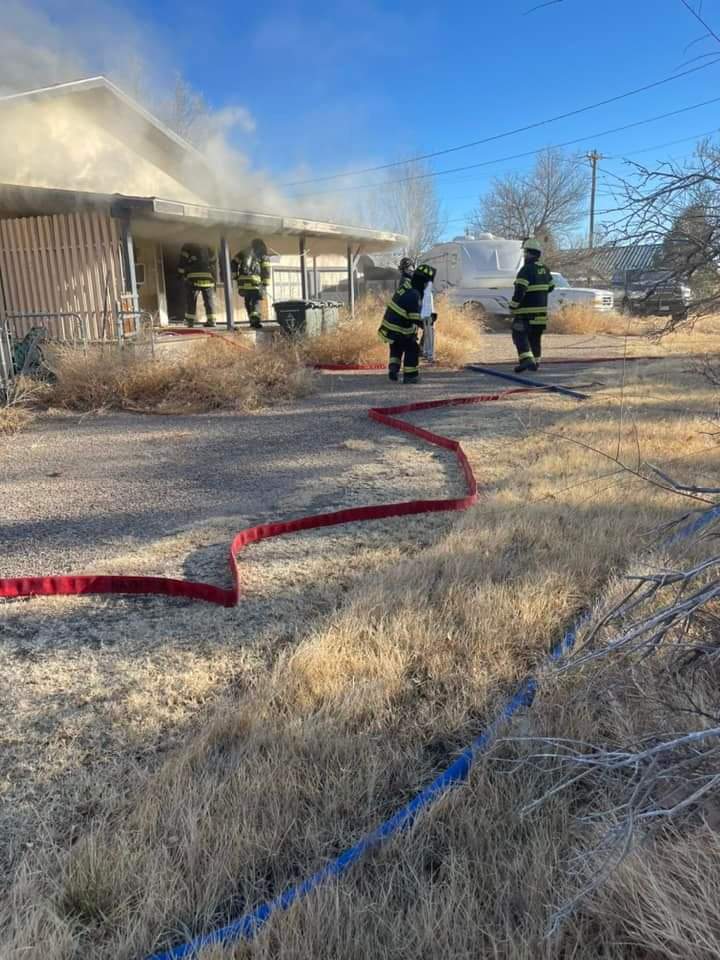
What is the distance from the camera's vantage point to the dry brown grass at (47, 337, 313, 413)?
316 inches

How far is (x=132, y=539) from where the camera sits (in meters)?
4.03

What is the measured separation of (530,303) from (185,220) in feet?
18.7

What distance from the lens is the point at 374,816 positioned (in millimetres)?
1904

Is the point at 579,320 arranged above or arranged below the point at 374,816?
above

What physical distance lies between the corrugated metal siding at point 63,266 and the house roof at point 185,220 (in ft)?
0.94

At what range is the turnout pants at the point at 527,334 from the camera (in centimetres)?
1009

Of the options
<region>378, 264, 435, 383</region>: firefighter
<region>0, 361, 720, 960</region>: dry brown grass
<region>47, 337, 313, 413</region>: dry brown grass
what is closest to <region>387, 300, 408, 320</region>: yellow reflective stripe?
<region>378, 264, 435, 383</region>: firefighter

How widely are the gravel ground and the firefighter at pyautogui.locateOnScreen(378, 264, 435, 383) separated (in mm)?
1929

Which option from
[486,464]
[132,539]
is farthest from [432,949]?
[486,464]

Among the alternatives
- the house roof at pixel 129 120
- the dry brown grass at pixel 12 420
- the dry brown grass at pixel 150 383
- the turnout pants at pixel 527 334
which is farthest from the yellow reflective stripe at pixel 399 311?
the house roof at pixel 129 120

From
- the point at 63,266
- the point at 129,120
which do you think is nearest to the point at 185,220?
the point at 63,266

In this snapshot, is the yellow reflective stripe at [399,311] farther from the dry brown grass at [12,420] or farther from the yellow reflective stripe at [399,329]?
the dry brown grass at [12,420]

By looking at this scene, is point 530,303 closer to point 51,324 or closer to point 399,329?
point 399,329

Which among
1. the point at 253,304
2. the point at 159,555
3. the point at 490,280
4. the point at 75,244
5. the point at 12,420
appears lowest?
the point at 159,555
